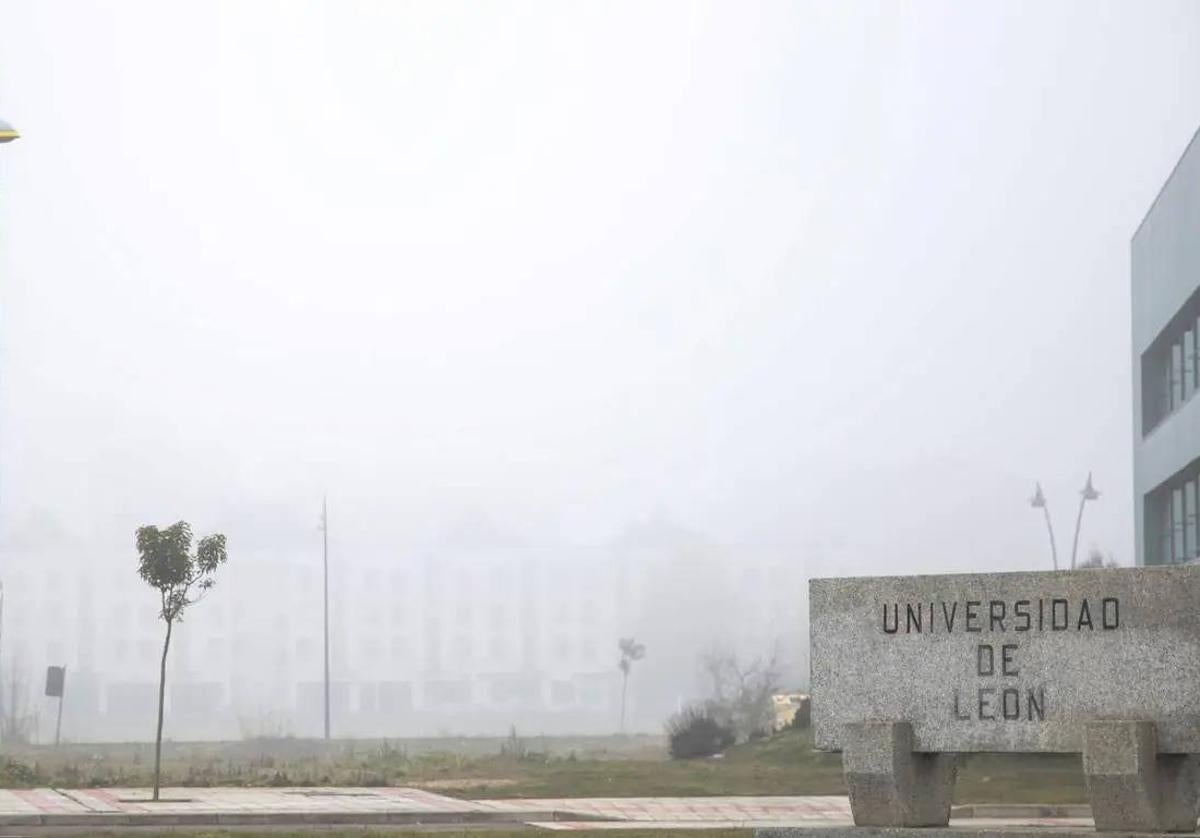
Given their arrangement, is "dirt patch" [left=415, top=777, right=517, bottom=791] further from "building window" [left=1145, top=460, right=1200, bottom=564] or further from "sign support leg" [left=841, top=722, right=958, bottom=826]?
"sign support leg" [left=841, top=722, right=958, bottom=826]

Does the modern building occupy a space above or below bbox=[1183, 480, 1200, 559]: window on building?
above

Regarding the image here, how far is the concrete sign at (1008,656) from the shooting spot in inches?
568

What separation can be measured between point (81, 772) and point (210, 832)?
19111 mm

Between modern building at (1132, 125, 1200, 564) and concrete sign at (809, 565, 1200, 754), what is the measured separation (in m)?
31.6

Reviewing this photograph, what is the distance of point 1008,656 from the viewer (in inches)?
589

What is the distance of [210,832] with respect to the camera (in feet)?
84.5

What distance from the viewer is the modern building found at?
46.8 meters

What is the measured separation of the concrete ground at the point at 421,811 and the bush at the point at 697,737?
19062 millimetres

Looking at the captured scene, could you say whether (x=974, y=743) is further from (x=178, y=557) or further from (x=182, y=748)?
(x=182, y=748)

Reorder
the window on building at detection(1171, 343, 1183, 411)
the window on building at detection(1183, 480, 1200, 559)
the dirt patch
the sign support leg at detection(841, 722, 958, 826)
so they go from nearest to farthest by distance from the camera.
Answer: the sign support leg at detection(841, 722, 958, 826) → the dirt patch → the window on building at detection(1183, 480, 1200, 559) → the window on building at detection(1171, 343, 1183, 411)

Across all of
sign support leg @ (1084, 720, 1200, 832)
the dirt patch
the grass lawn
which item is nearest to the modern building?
the grass lawn

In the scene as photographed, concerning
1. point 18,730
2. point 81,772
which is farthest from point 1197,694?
point 18,730

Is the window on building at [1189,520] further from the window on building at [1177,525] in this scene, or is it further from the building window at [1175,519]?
the window on building at [1177,525]

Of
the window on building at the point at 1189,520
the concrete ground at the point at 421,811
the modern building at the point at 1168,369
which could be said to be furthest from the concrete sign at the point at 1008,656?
the window on building at the point at 1189,520
